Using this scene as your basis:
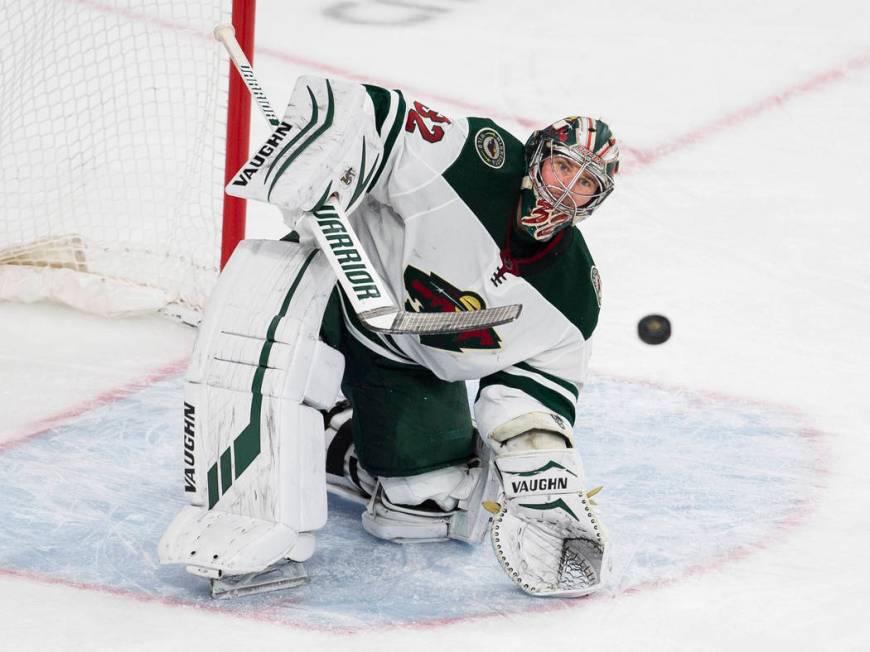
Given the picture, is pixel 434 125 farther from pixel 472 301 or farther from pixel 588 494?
pixel 588 494

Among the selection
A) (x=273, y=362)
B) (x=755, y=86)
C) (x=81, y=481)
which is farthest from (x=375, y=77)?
(x=273, y=362)

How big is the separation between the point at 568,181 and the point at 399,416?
1.87 feet

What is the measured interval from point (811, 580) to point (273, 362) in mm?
1000

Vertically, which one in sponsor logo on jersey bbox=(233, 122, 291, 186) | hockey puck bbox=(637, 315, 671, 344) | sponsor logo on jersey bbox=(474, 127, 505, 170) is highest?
sponsor logo on jersey bbox=(474, 127, 505, 170)

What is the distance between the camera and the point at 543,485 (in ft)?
7.75

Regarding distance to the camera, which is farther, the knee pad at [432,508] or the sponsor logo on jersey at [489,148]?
the knee pad at [432,508]

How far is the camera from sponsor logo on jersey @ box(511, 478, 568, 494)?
7.73ft

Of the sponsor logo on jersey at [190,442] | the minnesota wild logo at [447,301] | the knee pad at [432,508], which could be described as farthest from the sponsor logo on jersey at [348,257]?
the knee pad at [432,508]

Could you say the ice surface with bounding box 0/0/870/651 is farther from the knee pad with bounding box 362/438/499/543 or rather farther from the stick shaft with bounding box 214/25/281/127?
the stick shaft with bounding box 214/25/281/127

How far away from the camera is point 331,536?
2613mm

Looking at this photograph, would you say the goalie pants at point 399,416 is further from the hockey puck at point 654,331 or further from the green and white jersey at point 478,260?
the hockey puck at point 654,331

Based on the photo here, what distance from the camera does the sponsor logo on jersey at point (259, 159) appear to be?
7.39 ft

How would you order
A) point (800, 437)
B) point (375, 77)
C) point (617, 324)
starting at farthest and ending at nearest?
point (375, 77) → point (617, 324) → point (800, 437)

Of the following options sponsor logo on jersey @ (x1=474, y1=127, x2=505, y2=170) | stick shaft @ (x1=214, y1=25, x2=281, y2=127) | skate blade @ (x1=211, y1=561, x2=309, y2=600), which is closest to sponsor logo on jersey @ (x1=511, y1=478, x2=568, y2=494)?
skate blade @ (x1=211, y1=561, x2=309, y2=600)
